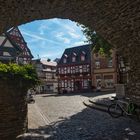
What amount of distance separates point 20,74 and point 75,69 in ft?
140

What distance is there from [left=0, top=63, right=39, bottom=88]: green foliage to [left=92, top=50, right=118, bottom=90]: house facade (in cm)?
3432

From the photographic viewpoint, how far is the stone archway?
20.9 ft

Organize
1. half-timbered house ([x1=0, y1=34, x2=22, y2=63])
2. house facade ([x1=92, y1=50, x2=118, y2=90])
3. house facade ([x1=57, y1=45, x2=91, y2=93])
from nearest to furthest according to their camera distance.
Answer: half-timbered house ([x1=0, y1=34, x2=22, y2=63])
house facade ([x1=92, y1=50, x2=118, y2=90])
house facade ([x1=57, y1=45, x2=91, y2=93])

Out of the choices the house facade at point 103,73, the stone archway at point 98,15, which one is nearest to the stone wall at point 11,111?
the stone archway at point 98,15

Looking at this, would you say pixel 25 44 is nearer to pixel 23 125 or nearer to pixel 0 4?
pixel 23 125

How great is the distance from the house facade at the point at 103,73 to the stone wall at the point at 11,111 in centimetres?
3439

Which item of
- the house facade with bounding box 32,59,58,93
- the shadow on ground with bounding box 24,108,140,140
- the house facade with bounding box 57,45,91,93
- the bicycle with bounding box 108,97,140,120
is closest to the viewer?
the shadow on ground with bounding box 24,108,140,140

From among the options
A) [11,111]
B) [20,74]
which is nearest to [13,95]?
[11,111]

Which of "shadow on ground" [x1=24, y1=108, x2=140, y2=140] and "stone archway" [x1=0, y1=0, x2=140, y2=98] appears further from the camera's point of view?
"shadow on ground" [x1=24, y1=108, x2=140, y2=140]

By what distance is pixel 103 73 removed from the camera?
45.7 m

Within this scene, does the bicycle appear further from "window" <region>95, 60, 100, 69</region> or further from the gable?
"window" <region>95, 60, 100, 69</region>

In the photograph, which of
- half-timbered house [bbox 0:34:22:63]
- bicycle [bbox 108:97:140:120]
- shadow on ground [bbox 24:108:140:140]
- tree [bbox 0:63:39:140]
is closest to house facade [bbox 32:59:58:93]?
half-timbered house [bbox 0:34:22:63]

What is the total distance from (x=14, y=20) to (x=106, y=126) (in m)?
5.37

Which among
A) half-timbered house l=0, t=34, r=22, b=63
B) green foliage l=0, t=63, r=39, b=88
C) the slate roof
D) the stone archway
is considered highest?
the slate roof
